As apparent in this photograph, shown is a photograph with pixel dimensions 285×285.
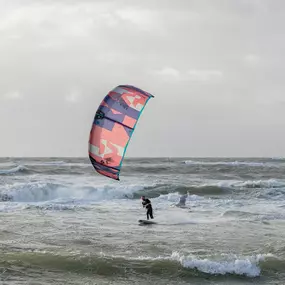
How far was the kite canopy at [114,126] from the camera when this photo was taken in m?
8.78

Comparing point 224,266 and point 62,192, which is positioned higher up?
point 62,192

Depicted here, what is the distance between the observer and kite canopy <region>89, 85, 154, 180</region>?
8.78 meters

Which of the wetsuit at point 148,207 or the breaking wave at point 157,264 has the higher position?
the wetsuit at point 148,207

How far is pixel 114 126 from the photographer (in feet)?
29.3

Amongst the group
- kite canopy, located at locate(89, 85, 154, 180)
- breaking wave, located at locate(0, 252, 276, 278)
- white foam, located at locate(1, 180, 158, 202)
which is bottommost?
breaking wave, located at locate(0, 252, 276, 278)

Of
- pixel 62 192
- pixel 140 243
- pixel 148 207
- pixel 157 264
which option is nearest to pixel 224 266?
pixel 157 264

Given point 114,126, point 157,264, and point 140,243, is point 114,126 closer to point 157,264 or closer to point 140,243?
point 157,264

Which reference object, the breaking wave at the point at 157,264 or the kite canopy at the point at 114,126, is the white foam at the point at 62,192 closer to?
the breaking wave at the point at 157,264

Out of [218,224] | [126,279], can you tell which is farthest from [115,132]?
[218,224]

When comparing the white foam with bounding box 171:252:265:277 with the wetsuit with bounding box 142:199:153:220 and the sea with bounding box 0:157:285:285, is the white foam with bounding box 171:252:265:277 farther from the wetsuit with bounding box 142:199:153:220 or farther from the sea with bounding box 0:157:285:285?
the wetsuit with bounding box 142:199:153:220

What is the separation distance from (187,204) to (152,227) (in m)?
8.21

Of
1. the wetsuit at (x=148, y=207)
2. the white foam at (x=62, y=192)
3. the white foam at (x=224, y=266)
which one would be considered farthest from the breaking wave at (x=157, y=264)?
the white foam at (x=62, y=192)

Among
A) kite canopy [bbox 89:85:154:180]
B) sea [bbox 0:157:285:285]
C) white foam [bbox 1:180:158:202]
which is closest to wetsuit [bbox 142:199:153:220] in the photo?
sea [bbox 0:157:285:285]

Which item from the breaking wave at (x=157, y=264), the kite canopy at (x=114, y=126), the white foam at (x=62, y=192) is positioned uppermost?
the kite canopy at (x=114, y=126)
